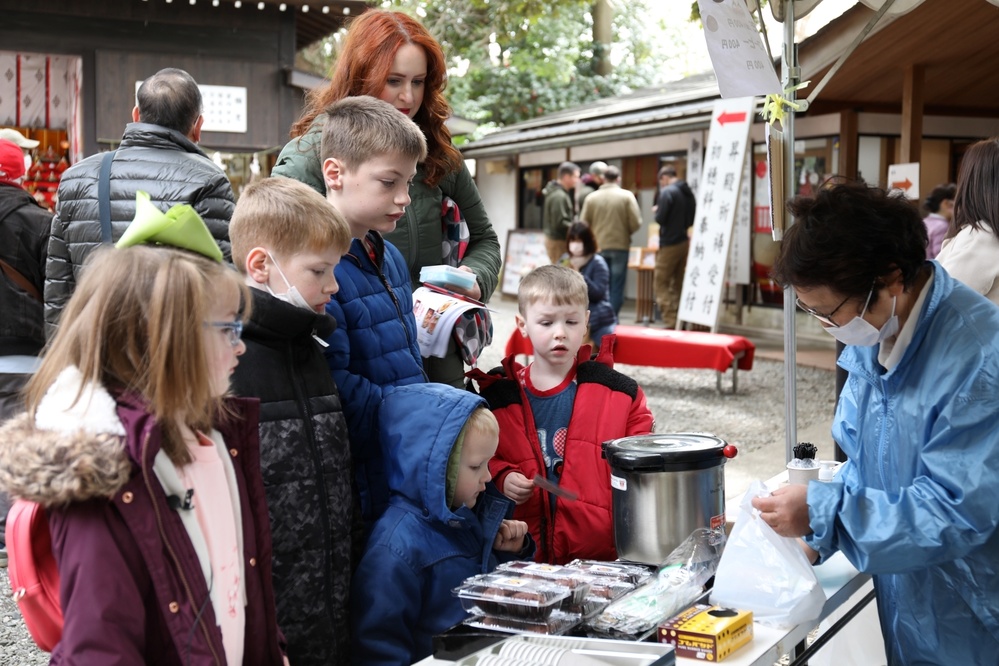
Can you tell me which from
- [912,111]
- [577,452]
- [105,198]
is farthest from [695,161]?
[577,452]

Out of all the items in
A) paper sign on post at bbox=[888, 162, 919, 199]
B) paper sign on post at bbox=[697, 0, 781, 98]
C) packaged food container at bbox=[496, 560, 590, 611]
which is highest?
paper sign on post at bbox=[888, 162, 919, 199]

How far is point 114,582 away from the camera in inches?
61.6

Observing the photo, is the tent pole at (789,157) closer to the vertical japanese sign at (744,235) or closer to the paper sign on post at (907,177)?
the paper sign on post at (907,177)

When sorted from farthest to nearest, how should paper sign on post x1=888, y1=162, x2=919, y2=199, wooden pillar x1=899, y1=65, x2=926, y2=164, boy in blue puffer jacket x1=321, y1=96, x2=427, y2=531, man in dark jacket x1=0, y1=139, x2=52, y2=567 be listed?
wooden pillar x1=899, y1=65, x2=926, y2=164 < paper sign on post x1=888, y1=162, x2=919, y2=199 < man in dark jacket x1=0, y1=139, x2=52, y2=567 < boy in blue puffer jacket x1=321, y1=96, x2=427, y2=531

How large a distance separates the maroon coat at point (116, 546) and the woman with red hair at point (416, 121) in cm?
136

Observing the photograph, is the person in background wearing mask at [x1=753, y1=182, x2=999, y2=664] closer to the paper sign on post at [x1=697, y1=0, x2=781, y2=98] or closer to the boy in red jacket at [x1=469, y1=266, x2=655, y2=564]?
the boy in red jacket at [x1=469, y1=266, x2=655, y2=564]

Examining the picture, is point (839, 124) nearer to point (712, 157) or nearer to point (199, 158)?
point (712, 157)

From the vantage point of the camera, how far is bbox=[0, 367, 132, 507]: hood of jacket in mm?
1524

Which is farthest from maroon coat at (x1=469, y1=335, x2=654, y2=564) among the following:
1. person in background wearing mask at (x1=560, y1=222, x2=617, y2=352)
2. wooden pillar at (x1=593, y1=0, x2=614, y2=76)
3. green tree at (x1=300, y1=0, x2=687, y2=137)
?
wooden pillar at (x1=593, y1=0, x2=614, y2=76)

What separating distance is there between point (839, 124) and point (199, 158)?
905cm

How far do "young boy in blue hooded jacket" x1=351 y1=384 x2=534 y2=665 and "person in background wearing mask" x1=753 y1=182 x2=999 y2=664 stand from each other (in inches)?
26.6

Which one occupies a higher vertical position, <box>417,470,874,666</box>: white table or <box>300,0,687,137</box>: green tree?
<box>300,0,687,137</box>: green tree

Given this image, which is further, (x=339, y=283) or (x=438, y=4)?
(x=438, y=4)

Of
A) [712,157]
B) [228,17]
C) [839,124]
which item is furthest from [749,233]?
[228,17]
